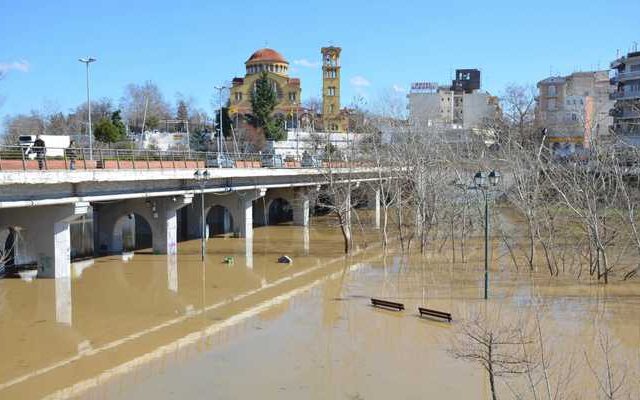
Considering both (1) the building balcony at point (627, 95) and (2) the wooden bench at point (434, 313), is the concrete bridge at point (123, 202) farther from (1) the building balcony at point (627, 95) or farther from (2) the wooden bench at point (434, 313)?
(1) the building balcony at point (627, 95)

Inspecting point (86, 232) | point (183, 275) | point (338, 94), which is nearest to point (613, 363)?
point (183, 275)

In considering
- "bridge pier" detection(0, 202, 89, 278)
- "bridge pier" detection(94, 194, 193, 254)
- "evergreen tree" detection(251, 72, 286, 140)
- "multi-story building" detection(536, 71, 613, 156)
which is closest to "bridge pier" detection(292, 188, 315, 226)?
"bridge pier" detection(94, 194, 193, 254)

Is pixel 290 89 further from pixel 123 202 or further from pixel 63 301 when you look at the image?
pixel 63 301

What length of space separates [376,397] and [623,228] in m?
18.3

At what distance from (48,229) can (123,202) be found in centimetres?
878

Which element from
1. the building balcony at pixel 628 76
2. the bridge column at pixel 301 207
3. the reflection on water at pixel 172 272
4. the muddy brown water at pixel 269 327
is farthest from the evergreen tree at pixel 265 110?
the muddy brown water at pixel 269 327

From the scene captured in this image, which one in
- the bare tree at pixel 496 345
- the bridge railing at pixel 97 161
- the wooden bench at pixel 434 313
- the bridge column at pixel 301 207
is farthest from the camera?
the bridge column at pixel 301 207

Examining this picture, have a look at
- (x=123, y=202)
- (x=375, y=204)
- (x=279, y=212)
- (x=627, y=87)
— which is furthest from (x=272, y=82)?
(x=123, y=202)

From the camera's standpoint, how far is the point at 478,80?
443 ft

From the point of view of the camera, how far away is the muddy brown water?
47.3ft

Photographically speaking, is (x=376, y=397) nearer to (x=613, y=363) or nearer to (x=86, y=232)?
(x=613, y=363)

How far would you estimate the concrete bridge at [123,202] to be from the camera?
84.4 feet

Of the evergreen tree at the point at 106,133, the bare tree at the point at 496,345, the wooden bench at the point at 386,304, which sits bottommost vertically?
the wooden bench at the point at 386,304

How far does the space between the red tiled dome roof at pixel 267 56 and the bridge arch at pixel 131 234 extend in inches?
2970
